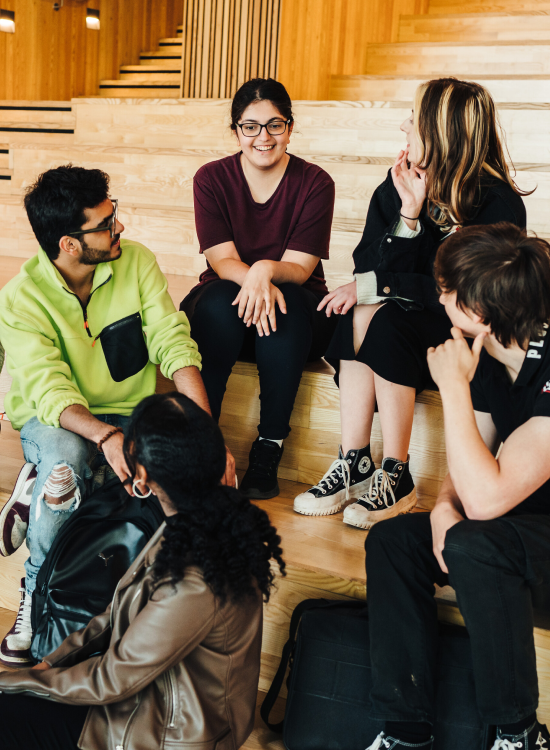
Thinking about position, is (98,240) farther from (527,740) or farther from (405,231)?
(527,740)

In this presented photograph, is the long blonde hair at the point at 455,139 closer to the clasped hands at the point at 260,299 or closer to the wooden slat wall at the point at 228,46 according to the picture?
the clasped hands at the point at 260,299

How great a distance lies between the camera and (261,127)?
192cm

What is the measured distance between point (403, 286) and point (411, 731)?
975 millimetres

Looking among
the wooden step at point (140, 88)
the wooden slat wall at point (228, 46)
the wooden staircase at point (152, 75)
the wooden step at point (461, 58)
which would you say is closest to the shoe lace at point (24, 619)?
the wooden slat wall at point (228, 46)

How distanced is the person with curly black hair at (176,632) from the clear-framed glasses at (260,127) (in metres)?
1.01

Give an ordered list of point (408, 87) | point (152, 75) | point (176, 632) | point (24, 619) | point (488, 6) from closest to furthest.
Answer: point (176, 632)
point (24, 619)
point (408, 87)
point (488, 6)
point (152, 75)

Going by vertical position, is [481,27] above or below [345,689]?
above

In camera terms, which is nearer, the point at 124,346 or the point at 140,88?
the point at 124,346

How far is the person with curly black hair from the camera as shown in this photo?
3.62ft

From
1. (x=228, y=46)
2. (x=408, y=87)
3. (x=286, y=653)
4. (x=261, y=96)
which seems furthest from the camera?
(x=228, y=46)

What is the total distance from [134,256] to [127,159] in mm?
2034

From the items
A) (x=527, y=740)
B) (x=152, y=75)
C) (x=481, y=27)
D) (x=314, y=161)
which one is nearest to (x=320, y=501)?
(x=527, y=740)

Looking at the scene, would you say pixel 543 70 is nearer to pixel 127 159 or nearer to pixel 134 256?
pixel 127 159

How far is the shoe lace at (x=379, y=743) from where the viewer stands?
1.22 meters
